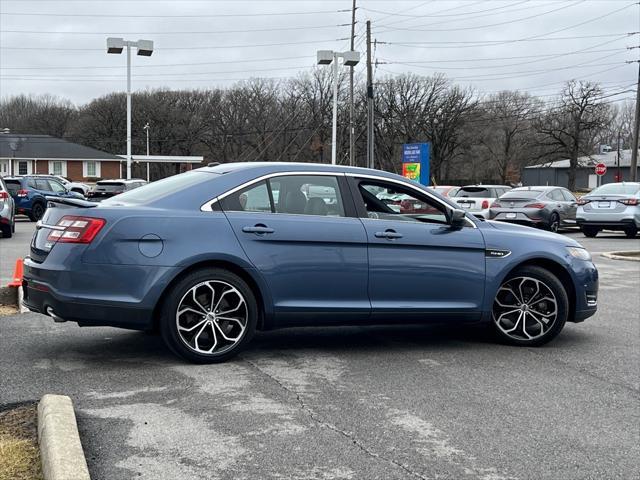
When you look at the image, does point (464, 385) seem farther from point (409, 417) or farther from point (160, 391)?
point (160, 391)

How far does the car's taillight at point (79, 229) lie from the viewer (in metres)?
5.71

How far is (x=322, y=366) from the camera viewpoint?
20.2 ft

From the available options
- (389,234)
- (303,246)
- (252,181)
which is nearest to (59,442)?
(303,246)

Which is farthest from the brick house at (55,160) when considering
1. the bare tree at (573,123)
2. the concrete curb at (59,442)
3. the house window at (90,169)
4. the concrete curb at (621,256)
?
the concrete curb at (59,442)

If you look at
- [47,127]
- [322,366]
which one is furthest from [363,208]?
[47,127]

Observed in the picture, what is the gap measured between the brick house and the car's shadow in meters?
72.2

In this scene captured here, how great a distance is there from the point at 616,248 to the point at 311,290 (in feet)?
48.3

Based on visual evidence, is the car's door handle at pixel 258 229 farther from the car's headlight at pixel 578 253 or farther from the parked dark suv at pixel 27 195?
the parked dark suv at pixel 27 195

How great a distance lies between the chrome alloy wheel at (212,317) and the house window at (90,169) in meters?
78.8

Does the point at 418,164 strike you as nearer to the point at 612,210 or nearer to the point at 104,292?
the point at 612,210

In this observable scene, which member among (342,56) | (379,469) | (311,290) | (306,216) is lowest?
(379,469)

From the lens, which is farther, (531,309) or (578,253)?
(578,253)

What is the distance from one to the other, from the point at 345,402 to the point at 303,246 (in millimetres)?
1483

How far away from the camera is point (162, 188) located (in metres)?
6.41
